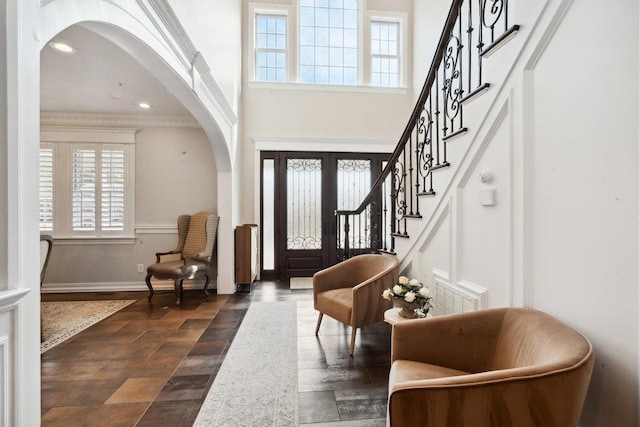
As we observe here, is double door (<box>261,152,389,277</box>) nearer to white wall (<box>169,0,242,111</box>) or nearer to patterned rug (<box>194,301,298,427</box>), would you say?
white wall (<box>169,0,242,111</box>)

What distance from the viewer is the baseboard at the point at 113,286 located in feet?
14.3

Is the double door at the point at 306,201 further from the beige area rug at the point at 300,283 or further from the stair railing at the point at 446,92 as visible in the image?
the stair railing at the point at 446,92

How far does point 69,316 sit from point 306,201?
3571mm

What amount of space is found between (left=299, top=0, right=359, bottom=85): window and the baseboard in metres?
3.96

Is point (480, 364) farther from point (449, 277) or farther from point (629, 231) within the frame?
point (629, 231)

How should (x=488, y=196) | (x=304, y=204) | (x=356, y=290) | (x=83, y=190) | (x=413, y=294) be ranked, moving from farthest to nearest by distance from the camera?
1. (x=304, y=204)
2. (x=83, y=190)
3. (x=356, y=290)
4. (x=413, y=294)
5. (x=488, y=196)

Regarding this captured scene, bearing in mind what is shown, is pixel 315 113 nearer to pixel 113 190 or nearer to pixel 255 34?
pixel 255 34

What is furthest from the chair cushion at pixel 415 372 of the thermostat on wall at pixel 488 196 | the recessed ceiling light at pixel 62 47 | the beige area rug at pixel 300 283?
the recessed ceiling light at pixel 62 47

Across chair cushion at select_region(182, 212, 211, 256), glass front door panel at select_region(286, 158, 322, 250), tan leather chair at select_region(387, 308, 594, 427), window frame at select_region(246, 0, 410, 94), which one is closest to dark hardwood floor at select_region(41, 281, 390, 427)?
tan leather chair at select_region(387, 308, 594, 427)

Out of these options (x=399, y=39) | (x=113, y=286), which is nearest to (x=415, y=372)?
(x=113, y=286)

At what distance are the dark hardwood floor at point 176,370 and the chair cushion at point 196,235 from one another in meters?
1.01

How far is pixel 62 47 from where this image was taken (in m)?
2.64

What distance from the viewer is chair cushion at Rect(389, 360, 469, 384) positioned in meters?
1.30

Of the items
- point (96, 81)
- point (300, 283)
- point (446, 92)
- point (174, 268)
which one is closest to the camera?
point (446, 92)
